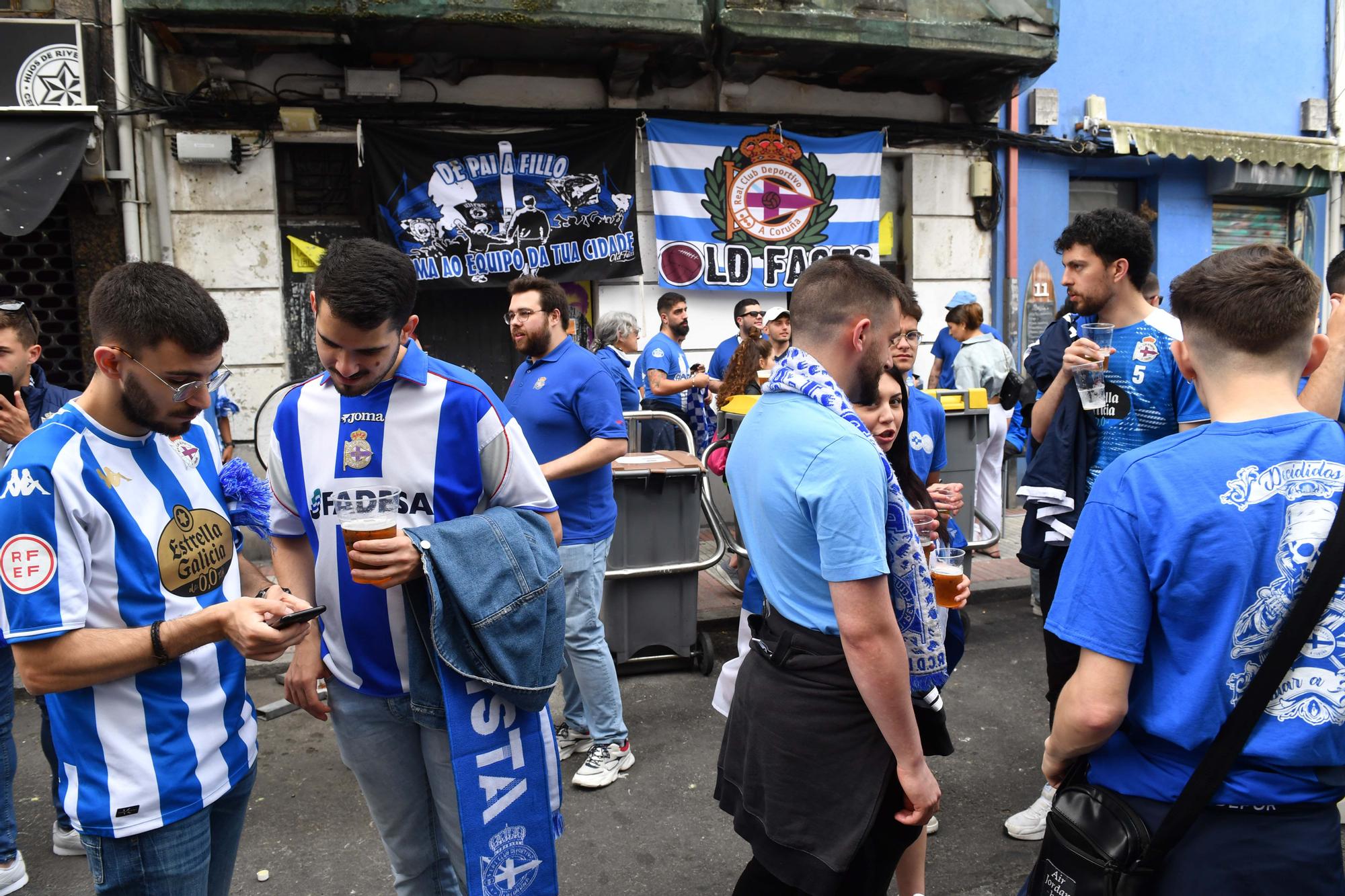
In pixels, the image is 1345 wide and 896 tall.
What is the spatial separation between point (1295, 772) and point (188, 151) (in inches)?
333

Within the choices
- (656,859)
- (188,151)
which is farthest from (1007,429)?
(188,151)

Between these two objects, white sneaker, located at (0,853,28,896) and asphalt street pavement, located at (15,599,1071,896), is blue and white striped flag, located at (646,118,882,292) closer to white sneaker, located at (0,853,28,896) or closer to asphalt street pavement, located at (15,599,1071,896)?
asphalt street pavement, located at (15,599,1071,896)

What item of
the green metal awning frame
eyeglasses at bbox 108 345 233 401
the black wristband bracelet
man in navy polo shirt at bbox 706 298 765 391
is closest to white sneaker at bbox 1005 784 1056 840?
the black wristband bracelet

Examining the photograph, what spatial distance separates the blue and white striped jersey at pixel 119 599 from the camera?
1899mm

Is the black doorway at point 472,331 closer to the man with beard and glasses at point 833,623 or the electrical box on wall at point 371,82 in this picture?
the electrical box on wall at point 371,82

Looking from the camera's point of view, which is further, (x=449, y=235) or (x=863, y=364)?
(x=449, y=235)

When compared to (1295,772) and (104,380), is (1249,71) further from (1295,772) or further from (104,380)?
(104,380)

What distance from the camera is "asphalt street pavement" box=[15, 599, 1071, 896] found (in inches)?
141

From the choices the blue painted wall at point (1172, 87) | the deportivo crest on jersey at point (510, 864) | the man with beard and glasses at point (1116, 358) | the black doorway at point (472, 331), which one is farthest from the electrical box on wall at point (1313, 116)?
the deportivo crest on jersey at point (510, 864)

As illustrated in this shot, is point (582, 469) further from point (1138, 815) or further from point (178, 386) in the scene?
point (1138, 815)

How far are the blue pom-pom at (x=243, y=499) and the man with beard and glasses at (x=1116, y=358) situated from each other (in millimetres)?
2528

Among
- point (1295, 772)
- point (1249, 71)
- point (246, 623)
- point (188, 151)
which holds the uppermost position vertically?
point (1249, 71)

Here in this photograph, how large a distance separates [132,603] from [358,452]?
60 centimetres

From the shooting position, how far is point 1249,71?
36.7 ft
